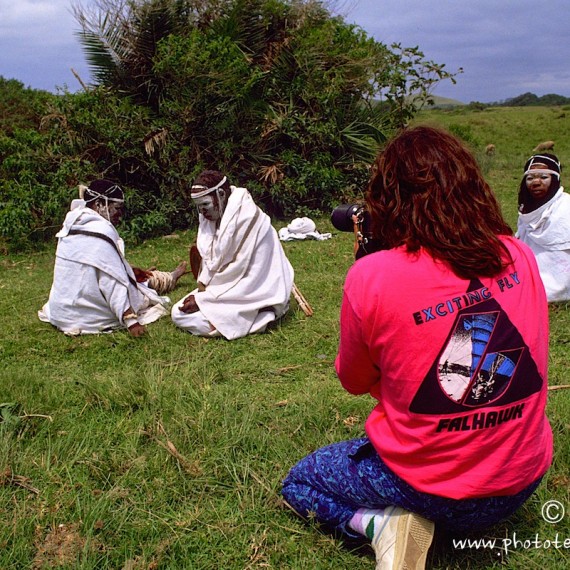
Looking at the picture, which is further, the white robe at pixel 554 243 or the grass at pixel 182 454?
the white robe at pixel 554 243

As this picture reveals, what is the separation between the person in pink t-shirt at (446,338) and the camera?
2035mm

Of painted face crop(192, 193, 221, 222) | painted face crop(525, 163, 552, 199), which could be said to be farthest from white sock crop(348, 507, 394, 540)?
painted face crop(525, 163, 552, 199)

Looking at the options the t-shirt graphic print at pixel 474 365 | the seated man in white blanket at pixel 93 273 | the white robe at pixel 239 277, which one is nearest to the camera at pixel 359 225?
the t-shirt graphic print at pixel 474 365

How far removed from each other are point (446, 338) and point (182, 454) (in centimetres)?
173

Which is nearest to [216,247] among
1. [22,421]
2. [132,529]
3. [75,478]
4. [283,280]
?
[283,280]

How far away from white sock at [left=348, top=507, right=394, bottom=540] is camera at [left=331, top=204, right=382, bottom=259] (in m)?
0.99

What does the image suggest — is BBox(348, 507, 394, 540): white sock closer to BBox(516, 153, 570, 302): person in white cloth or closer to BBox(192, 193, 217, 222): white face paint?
BBox(192, 193, 217, 222): white face paint

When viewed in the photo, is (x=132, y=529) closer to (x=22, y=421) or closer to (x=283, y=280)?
(x=22, y=421)

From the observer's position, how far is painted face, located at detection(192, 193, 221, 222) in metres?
5.72

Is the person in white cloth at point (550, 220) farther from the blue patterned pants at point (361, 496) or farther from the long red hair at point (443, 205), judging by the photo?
the long red hair at point (443, 205)

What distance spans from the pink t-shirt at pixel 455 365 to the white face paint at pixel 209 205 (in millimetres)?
3770

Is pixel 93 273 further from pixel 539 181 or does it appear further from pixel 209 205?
pixel 539 181

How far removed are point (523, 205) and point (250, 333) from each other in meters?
3.13

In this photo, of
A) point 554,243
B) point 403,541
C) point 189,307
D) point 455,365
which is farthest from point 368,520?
point 554,243
